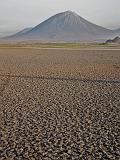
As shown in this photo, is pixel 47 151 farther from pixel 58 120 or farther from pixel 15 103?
pixel 15 103

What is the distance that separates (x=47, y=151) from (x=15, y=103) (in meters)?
4.33

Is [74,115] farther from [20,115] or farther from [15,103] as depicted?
[15,103]

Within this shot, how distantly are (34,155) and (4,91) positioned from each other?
670 cm

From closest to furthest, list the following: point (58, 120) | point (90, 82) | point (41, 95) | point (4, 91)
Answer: point (58, 120), point (41, 95), point (4, 91), point (90, 82)

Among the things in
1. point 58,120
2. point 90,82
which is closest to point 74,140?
point 58,120

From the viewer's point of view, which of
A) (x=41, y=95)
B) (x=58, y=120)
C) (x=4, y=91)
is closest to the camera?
(x=58, y=120)

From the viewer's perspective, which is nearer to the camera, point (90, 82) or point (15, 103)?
point (15, 103)

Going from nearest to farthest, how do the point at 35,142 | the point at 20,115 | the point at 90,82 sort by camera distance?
the point at 35,142 < the point at 20,115 < the point at 90,82

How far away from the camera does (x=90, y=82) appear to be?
555 inches

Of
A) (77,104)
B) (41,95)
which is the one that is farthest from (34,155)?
(41,95)

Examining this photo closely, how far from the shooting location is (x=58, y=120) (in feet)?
25.1

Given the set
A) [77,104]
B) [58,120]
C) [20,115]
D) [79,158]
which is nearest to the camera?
[79,158]

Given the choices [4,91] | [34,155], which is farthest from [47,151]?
[4,91]

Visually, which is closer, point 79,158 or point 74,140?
point 79,158
